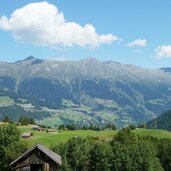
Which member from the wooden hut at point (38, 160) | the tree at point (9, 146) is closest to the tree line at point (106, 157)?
the tree at point (9, 146)

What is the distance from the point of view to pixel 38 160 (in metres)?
88.9

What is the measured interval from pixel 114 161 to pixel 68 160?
→ 30.9 ft

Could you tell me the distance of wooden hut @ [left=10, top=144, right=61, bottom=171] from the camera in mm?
88438

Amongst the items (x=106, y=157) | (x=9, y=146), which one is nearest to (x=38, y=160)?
(x=106, y=157)

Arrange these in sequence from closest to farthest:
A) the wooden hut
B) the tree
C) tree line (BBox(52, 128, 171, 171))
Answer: the wooden hut → tree line (BBox(52, 128, 171, 171)) → the tree

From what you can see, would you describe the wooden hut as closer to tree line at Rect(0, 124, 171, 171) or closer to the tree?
tree line at Rect(0, 124, 171, 171)

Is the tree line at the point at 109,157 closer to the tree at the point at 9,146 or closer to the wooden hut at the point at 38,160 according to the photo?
the wooden hut at the point at 38,160

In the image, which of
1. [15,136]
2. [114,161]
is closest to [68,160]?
[114,161]

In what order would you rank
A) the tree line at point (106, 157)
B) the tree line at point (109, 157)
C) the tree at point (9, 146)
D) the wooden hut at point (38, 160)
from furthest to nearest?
the tree at point (9, 146) → the tree line at point (109, 157) → the tree line at point (106, 157) → the wooden hut at point (38, 160)

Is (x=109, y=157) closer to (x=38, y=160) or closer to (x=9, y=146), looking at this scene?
(x=38, y=160)

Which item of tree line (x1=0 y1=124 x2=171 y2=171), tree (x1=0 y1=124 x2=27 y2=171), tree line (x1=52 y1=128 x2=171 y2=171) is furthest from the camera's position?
tree (x1=0 y1=124 x2=27 y2=171)

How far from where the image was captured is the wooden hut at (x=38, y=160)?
88.4 meters

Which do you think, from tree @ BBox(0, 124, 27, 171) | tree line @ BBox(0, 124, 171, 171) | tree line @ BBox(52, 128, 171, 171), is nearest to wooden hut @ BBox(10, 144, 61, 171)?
tree line @ BBox(0, 124, 171, 171)

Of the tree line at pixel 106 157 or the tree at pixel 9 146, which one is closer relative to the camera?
the tree line at pixel 106 157
